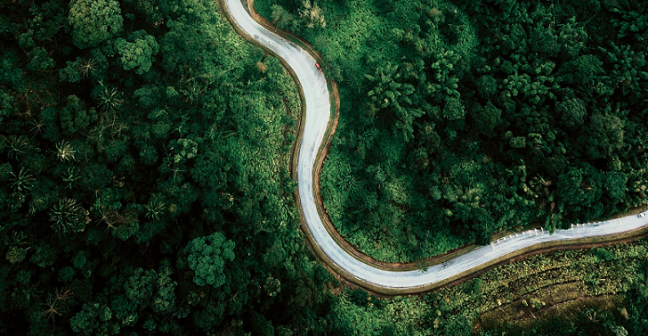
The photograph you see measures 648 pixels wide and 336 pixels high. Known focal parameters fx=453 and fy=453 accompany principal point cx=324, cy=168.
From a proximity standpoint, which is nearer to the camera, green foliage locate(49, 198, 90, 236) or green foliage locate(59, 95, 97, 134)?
green foliage locate(49, 198, 90, 236)

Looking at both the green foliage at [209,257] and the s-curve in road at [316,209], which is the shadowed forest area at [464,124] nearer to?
the s-curve in road at [316,209]

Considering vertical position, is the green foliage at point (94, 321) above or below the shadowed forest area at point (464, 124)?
below

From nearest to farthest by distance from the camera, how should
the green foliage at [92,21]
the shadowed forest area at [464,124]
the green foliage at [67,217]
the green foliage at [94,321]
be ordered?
the green foliage at [94,321], the green foliage at [67,217], the green foliage at [92,21], the shadowed forest area at [464,124]

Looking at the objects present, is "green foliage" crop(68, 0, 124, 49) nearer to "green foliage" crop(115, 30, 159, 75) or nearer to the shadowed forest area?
"green foliage" crop(115, 30, 159, 75)

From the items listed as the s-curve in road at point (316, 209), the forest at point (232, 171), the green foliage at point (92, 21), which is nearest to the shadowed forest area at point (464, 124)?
the forest at point (232, 171)

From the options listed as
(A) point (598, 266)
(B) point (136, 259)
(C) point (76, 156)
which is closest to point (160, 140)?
(C) point (76, 156)

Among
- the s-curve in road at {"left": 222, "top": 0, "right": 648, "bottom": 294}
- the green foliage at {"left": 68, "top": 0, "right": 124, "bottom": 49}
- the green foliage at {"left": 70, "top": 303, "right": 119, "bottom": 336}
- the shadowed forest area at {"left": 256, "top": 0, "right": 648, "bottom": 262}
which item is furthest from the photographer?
the shadowed forest area at {"left": 256, "top": 0, "right": 648, "bottom": 262}

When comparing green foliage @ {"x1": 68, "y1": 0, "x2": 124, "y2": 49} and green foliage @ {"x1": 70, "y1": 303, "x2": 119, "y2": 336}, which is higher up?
green foliage @ {"x1": 68, "y1": 0, "x2": 124, "y2": 49}

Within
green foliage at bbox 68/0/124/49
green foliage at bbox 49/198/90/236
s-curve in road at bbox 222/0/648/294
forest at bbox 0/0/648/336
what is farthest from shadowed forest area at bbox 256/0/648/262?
green foliage at bbox 49/198/90/236
